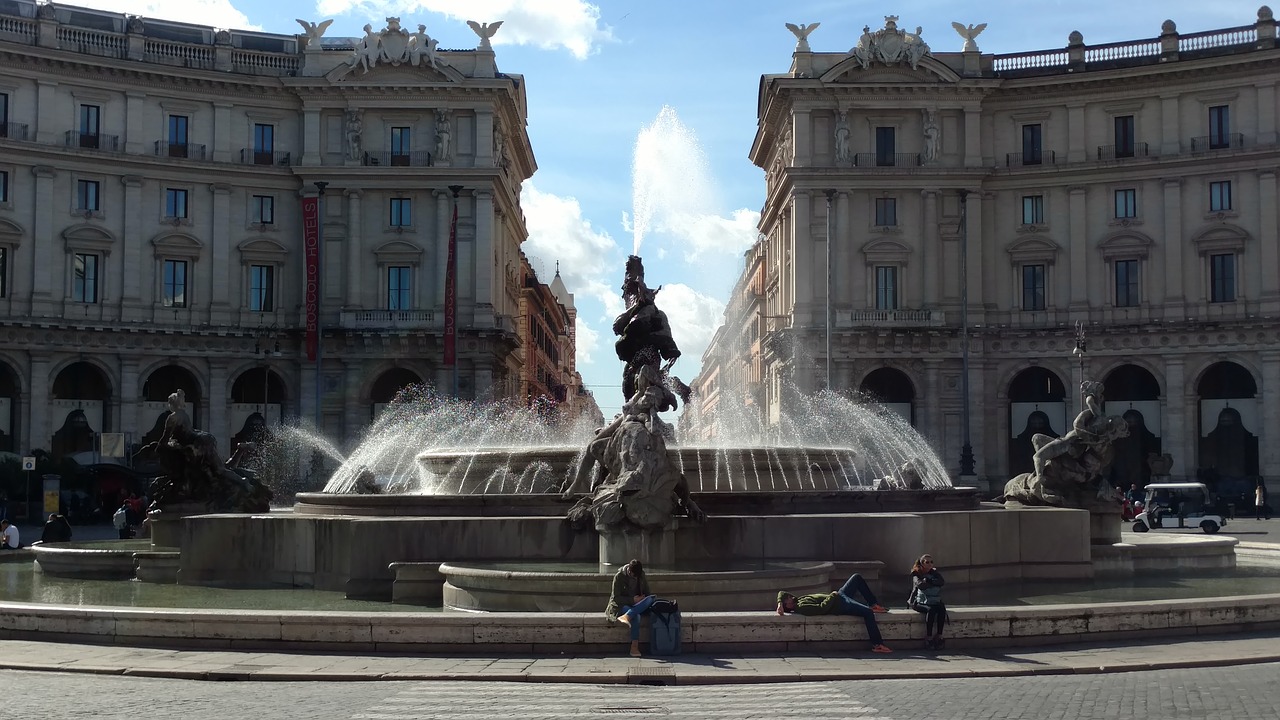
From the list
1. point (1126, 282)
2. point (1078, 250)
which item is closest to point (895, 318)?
point (1078, 250)

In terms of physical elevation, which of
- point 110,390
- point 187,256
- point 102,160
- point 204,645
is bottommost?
point 204,645

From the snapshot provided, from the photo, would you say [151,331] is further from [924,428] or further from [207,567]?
[207,567]

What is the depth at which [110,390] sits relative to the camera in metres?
63.4

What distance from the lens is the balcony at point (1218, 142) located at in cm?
6550

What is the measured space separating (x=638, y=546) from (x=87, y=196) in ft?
185

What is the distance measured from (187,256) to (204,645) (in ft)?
184

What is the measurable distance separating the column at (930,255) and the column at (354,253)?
29.4 m

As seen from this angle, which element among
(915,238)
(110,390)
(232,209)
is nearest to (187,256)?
(232,209)

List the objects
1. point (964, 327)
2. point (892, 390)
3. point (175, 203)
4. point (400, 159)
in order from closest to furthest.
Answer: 1. point (964, 327)
2. point (175, 203)
3. point (892, 390)
4. point (400, 159)

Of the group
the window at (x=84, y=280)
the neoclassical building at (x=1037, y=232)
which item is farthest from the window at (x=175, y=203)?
the neoclassical building at (x=1037, y=232)

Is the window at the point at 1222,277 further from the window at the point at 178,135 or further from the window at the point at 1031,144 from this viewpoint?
the window at the point at 178,135

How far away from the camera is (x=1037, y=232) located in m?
69.2

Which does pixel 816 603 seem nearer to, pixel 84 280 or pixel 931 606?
pixel 931 606

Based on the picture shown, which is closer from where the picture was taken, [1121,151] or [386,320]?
[386,320]
